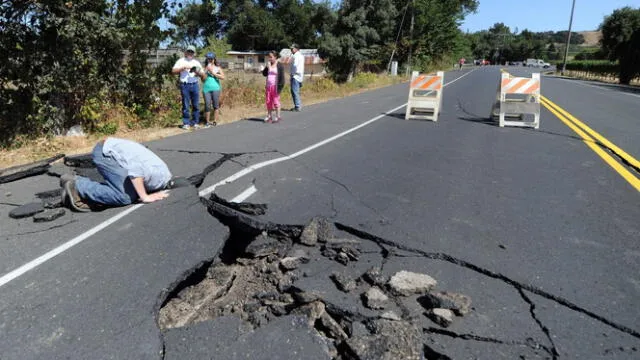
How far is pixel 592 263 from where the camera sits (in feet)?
11.8

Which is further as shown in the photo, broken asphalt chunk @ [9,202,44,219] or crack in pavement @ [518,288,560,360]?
broken asphalt chunk @ [9,202,44,219]

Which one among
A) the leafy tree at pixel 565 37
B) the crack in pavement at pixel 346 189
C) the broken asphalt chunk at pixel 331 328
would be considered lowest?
the broken asphalt chunk at pixel 331 328

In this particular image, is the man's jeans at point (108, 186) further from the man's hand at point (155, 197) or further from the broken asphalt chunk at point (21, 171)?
the broken asphalt chunk at point (21, 171)

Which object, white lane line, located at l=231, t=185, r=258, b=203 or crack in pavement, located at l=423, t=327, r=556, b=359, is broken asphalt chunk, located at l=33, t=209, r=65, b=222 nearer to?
white lane line, located at l=231, t=185, r=258, b=203

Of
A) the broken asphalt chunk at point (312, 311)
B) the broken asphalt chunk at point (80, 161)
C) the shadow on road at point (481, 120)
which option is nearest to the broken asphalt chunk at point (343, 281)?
the broken asphalt chunk at point (312, 311)

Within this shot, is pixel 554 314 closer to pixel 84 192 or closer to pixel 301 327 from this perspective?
pixel 301 327

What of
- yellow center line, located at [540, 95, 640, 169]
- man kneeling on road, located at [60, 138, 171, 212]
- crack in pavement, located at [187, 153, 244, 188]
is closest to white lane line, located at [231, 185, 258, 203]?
crack in pavement, located at [187, 153, 244, 188]

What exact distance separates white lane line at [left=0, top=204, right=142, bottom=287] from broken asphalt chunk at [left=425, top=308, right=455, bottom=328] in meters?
3.04

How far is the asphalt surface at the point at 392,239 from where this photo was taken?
266cm

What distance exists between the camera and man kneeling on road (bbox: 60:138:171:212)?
452 cm

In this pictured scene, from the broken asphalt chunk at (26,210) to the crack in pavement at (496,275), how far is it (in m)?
3.14

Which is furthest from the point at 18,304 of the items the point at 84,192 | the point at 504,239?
the point at 504,239

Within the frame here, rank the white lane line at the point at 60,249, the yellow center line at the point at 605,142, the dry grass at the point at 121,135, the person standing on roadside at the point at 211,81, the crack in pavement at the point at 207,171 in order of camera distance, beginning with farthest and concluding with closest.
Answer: the person standing on roadside at the point at 211,81, the dry grass at the point at 121,135, the yellow center line at the point at 605,142, the crack in pavement at the point at 207,171, the white lane line at the point at 60,249

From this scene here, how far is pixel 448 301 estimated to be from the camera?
115 inches
